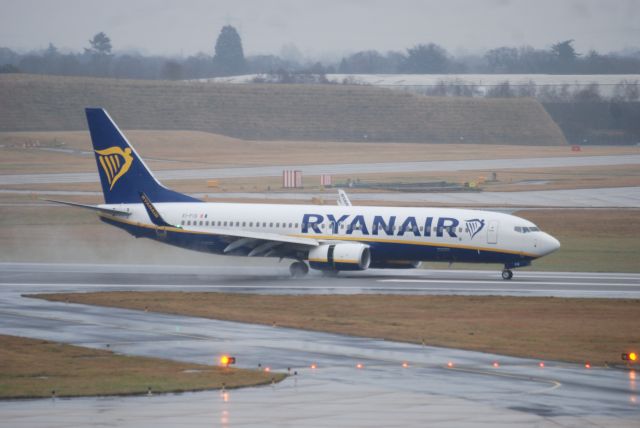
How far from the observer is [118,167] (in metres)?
58.9

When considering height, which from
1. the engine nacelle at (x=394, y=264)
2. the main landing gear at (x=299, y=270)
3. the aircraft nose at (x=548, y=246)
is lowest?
the main landing gear at (x=299, y=270)

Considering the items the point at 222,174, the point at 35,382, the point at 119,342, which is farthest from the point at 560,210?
the point at 35,382

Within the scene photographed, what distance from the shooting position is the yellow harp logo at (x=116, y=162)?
58844 millimetres

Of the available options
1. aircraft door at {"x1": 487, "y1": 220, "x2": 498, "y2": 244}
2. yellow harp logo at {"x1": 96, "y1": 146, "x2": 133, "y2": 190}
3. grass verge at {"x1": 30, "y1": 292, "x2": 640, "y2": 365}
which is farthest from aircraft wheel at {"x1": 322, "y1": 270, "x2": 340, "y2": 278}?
yellow harp logo at {"x1": 96, "y1": 146, "x2": 133, "y2": 190}

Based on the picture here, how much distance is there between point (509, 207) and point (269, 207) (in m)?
32.2

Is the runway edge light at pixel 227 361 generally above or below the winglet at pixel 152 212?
below

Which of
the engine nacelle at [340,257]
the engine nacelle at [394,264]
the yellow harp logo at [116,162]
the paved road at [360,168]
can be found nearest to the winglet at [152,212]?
the yellow harp logo at [116,162]

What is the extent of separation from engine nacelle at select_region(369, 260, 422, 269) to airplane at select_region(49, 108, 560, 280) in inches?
1.9

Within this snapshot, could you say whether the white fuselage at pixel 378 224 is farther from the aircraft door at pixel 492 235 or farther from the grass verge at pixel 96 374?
the grass verge at pixel 96 374

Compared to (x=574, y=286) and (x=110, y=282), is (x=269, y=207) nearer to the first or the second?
(x=110, y=282)

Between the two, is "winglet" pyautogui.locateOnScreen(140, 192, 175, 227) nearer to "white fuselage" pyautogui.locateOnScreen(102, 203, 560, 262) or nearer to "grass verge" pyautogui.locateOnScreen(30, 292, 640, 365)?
"white fuselage" pyautogui.locateOnScreen(102, 203, 560, 262)

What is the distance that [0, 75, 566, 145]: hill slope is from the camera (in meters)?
161

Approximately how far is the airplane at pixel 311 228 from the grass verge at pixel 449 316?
733 centimetres

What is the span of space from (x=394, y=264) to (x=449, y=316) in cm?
1465
